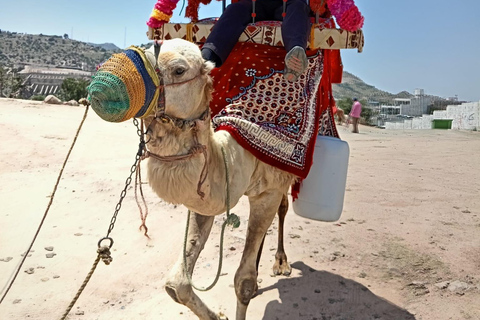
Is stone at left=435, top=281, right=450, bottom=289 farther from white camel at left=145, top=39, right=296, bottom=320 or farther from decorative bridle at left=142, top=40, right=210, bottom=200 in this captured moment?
decorative bridle at left=142, top=40, right=210, bottom=200

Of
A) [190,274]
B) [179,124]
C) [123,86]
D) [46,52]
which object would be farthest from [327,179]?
[46,52]

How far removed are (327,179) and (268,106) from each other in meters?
0.94

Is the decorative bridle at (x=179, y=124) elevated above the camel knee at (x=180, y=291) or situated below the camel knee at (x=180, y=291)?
above

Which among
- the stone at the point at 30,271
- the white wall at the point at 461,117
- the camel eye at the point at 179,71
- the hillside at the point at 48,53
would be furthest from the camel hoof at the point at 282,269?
the hillside at the point at 48,53

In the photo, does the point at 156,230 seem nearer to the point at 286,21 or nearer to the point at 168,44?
the point at 286,21

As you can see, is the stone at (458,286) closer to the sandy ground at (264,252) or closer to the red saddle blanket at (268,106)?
the sandy ground at (264,252)

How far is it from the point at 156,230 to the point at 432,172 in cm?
584

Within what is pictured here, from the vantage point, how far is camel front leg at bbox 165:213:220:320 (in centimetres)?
299

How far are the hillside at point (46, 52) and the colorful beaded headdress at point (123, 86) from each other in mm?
133781

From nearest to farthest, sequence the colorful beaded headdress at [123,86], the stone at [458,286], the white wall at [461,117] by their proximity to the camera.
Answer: the colorful beaded headdress at [123,86], the stone at [458,286], the white wall at [461,117]

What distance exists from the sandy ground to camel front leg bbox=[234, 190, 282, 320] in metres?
0.55

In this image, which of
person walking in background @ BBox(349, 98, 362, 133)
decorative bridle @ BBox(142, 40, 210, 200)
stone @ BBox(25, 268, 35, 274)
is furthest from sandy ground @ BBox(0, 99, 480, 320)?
person walking in background @ BBox(349, 98, 362, 133)

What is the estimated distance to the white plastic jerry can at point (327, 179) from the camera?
154 inches

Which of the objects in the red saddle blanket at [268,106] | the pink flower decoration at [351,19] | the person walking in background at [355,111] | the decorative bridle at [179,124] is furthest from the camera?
the person walking in background at [355,111]
